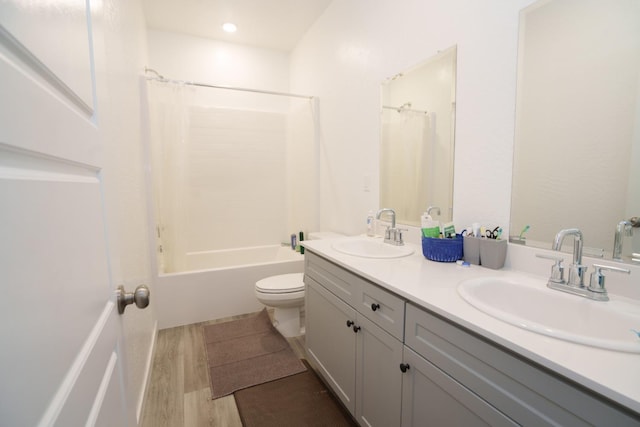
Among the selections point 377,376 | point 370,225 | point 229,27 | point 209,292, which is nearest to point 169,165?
point 209,292

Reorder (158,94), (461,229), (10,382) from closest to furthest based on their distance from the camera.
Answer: (10,382)
(461,229)
(158,94)

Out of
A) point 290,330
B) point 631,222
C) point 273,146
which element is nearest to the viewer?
point 631,222

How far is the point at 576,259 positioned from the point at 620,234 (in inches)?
6.2

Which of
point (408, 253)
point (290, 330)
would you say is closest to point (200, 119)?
point (290, 330)

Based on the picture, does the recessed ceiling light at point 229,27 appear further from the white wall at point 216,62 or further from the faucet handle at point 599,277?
the faucet handle at point 599,277

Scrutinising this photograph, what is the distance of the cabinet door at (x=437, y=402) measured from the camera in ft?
2.52

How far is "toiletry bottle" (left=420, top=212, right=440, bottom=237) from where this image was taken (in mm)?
1410

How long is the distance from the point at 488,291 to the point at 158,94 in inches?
115

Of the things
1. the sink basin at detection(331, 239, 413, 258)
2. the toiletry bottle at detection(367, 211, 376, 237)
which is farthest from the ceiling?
the sink basin at detection(331, 239, 413, 258)

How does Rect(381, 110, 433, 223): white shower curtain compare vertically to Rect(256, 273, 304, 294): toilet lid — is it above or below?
above

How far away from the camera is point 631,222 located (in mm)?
911

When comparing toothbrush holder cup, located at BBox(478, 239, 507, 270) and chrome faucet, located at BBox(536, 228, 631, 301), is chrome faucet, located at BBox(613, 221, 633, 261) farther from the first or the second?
toothbrush holder cup, located at BBox(478, 239, 507, 270)

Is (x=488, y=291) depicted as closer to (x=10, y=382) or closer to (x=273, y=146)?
(x=10, y=382)

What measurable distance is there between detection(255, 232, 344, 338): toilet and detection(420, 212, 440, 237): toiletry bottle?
1114 millimetres
